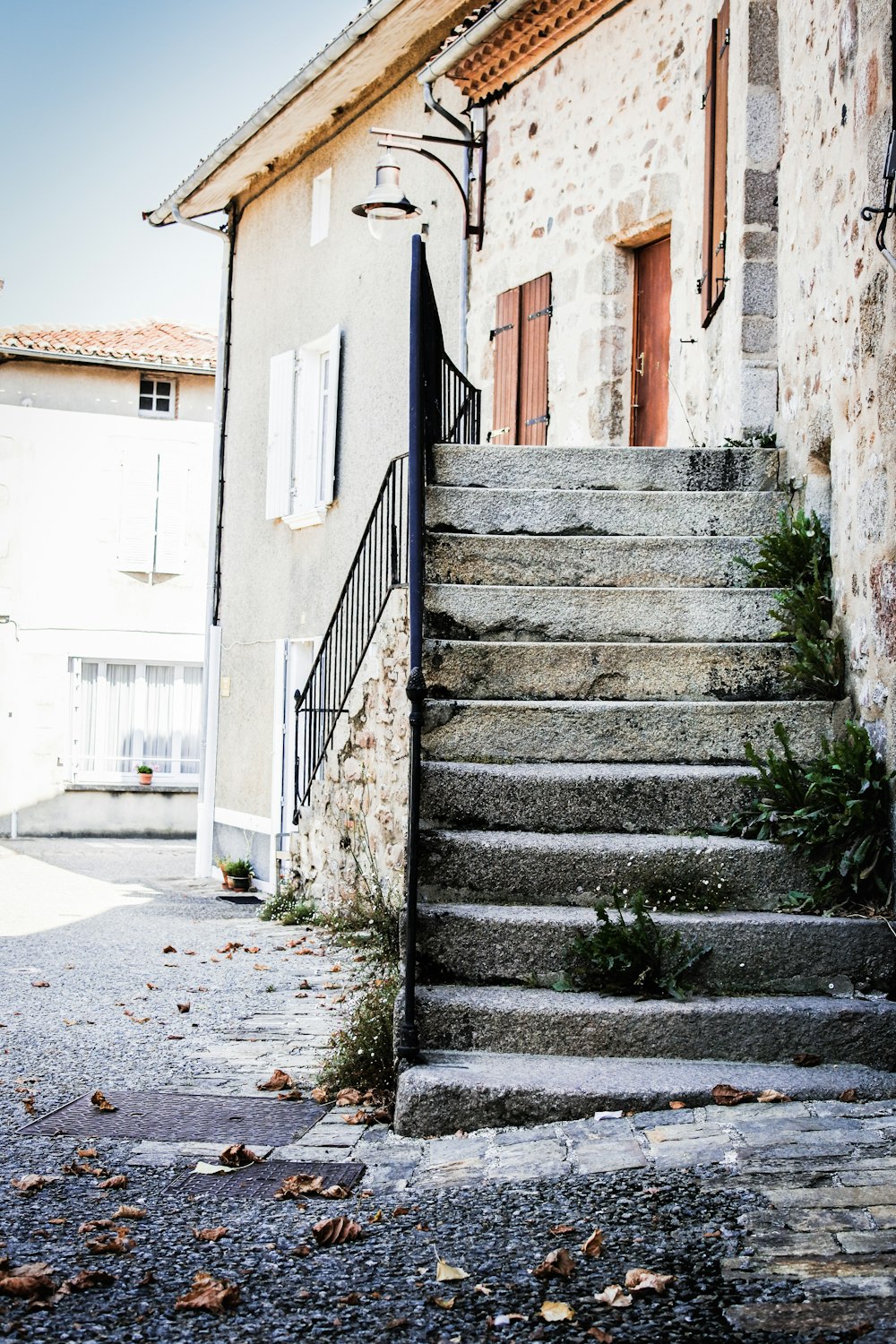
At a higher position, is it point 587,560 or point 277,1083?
point 587,560

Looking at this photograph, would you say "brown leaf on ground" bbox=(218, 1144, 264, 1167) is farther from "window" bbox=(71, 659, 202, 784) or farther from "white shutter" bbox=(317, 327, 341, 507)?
"window" bbox=(71, 659, 202, 784)

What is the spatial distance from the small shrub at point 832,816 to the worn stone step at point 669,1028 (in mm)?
357

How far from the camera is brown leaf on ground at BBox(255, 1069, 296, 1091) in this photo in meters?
4.00

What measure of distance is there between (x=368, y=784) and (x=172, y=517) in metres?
11.3

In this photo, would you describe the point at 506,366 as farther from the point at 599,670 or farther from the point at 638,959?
the point at 638,959

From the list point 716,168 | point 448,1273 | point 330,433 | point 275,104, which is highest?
point 275,104

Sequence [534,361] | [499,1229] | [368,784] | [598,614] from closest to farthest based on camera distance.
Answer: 1. [499,1229]
2. [598,614]
3. [368,784]
4. [534,361]

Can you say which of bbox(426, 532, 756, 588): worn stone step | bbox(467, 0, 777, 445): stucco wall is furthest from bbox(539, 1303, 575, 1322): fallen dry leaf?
bbox(467, 0, 777, 445): stucco wall

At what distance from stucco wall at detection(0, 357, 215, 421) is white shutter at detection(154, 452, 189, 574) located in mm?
814

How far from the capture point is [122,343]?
18703mm

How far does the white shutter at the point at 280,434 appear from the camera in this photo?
495 inches

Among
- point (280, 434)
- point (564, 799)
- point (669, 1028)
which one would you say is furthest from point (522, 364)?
point (669, 1028)

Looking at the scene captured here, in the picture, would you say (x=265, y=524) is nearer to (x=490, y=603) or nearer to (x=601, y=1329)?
(x=490, y=603)

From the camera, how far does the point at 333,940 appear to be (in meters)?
7.91
